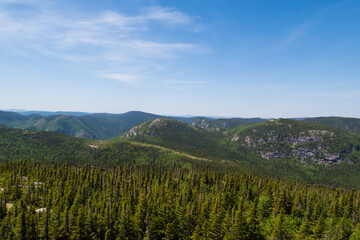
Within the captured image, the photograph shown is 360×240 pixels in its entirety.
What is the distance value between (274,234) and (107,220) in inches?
2317

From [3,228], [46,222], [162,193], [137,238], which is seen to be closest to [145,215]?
[137,238]

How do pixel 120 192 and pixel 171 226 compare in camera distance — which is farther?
pixel 120 192

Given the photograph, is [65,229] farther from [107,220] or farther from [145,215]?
[145,215]

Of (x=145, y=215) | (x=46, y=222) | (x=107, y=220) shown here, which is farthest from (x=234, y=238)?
(x=46, y=222)

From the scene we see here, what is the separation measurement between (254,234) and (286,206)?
5760 cm

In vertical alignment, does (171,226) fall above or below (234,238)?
below

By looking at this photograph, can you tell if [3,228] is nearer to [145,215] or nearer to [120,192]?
[145,215]

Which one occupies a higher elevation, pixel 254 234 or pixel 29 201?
pixel 254 234

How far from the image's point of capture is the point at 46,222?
71.8 meters

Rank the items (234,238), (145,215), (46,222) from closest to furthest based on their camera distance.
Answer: (234,238) < (46,222) < (145,215)

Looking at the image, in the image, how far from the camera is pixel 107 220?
7619 centimetres

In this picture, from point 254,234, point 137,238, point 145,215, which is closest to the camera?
point 254,234

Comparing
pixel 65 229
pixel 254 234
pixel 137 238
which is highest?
pixel 254 234

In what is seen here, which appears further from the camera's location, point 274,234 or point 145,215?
point 145,215
